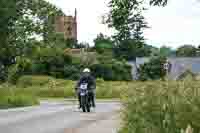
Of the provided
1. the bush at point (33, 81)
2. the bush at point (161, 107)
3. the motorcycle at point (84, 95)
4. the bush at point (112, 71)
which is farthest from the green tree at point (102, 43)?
the bush at point (161, 107)

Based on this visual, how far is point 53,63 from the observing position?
78.3 meters

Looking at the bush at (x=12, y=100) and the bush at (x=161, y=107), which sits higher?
the bush at (x=161, y=107)

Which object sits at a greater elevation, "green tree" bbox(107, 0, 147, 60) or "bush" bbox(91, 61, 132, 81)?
"green tree" bbox(107, 0, 147, 60)

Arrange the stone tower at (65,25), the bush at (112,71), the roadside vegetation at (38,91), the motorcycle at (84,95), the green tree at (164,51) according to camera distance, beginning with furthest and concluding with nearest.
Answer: the green tree at (164,51)
the bush at (112,71)
the stone tower at (65,25)
the roadside vegetation at (38,91)
the motorcycle at (84,95)

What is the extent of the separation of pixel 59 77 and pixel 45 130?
6184 centimetres

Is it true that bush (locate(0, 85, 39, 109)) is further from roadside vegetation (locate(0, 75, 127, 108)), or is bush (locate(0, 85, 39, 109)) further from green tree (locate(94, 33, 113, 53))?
green tree (locate(94, 33, 113, 53))

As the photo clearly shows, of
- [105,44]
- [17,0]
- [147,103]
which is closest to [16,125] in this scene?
[147,103]

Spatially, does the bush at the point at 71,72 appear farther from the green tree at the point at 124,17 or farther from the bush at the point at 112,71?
the green tree at the point at 124,17

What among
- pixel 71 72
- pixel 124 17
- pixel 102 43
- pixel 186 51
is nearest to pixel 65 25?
pixel 71 72

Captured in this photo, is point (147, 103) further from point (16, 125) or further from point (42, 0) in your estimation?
point (42, 0)

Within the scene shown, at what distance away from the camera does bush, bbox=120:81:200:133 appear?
336 inches

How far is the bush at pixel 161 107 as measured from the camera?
8547mm

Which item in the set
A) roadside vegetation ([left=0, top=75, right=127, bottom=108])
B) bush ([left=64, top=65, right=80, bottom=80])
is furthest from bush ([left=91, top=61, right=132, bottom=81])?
roadside vegetation ([left=0, top=75, right=127, bottom=108])

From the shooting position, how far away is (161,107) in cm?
919
